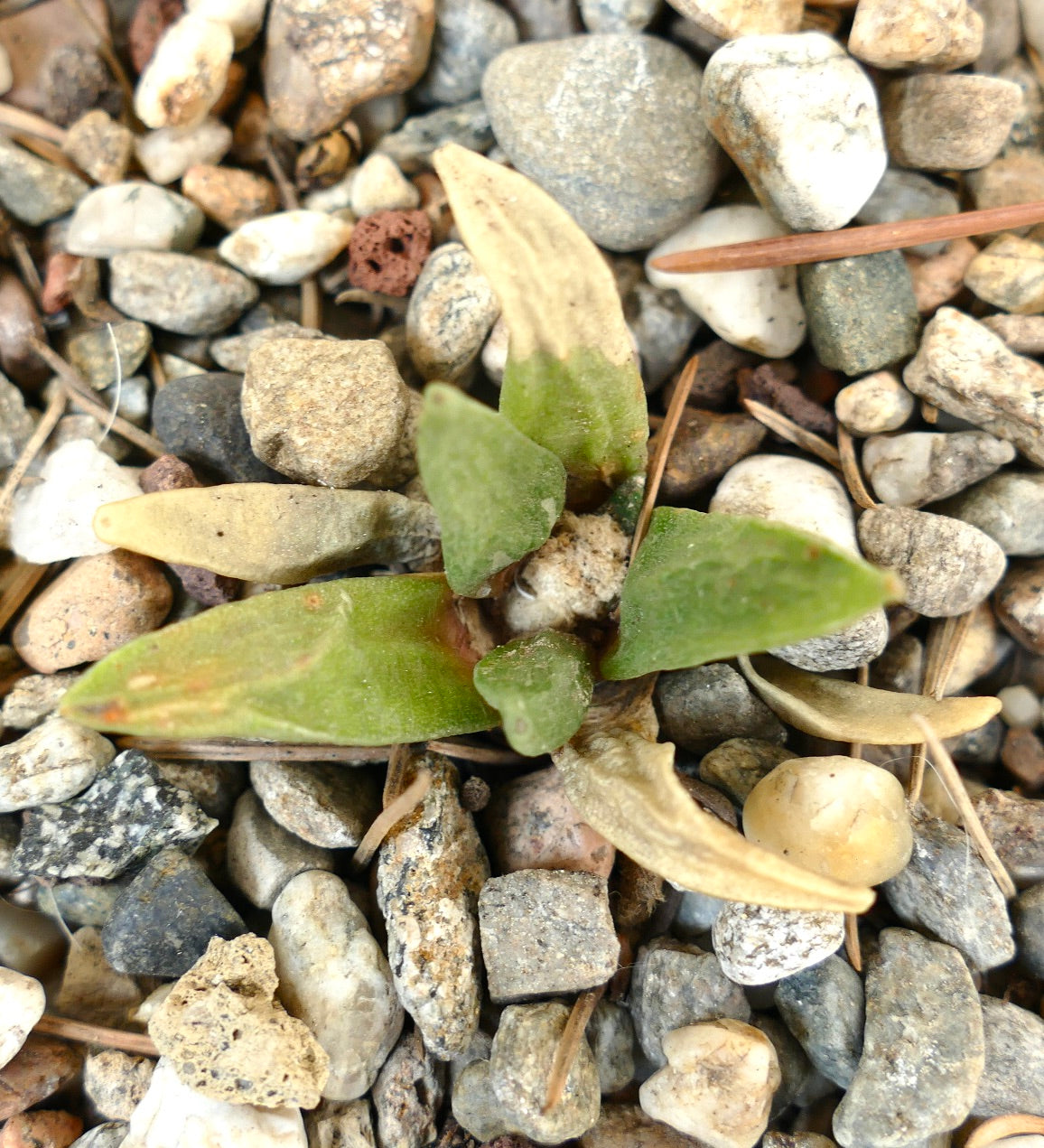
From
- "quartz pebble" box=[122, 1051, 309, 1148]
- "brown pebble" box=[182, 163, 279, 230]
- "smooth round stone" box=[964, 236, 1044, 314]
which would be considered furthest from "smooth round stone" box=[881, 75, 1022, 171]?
"quartz pebble" box=[122, 1051, 309, 1148]

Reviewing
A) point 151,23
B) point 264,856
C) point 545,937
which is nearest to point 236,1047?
point 264,856

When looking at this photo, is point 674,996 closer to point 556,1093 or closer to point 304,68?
point 556,1093

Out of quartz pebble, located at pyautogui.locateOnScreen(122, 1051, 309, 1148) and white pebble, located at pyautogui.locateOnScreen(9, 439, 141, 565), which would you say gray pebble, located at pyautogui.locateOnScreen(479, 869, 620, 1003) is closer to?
quartz pebble, located at pyautogui.locateOnScreen(122, 1051, 309, 1148)

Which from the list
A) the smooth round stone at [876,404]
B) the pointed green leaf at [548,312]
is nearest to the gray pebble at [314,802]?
the pointed green leaf at [548,312]

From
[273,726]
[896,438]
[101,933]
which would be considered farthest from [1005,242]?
[101,933]

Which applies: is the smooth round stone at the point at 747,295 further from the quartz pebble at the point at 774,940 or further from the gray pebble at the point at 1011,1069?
the gray pebble at the point at 1011,1069

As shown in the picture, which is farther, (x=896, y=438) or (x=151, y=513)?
(x=896, y=438)

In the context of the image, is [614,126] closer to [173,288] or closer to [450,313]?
[450,313]

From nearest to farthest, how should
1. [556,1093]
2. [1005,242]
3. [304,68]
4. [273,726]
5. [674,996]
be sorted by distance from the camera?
[273,726]
[556,1093]
[674,996]
[1005,242]
[304,68]
